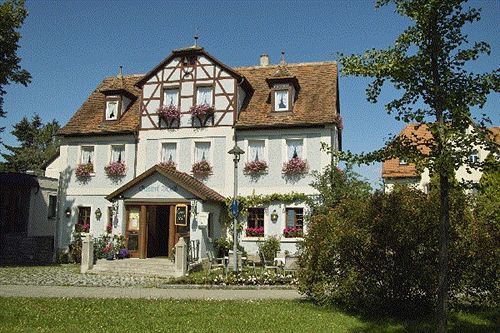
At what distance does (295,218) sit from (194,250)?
5257 millimetres

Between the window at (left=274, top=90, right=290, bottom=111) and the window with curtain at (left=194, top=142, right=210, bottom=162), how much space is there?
4146 mm

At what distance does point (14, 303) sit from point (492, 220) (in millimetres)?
12037

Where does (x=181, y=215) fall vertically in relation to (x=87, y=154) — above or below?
below

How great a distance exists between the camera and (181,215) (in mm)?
21125

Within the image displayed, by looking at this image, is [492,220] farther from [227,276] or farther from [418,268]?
[227,276]

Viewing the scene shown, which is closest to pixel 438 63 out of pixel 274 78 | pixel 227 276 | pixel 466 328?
pixel 466 328

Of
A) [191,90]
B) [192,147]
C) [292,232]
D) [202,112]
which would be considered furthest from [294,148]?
[191,90]

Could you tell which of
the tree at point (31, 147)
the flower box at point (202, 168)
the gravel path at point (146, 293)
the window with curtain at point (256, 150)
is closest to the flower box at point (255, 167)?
the window with curtain at point (256, 150)

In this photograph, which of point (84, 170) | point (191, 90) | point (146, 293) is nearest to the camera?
point (146, 293)

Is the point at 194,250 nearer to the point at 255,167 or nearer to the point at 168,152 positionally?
the point at 255,167

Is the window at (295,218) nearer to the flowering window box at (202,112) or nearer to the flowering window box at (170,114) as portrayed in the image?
the flowering window box at (202,112)

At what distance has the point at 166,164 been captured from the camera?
2445 centimetres

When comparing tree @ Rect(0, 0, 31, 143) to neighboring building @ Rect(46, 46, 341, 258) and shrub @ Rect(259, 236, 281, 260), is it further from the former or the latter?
shrub @ Rect(259, 236, 281, 260)

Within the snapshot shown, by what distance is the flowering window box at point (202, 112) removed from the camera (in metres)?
24.0
